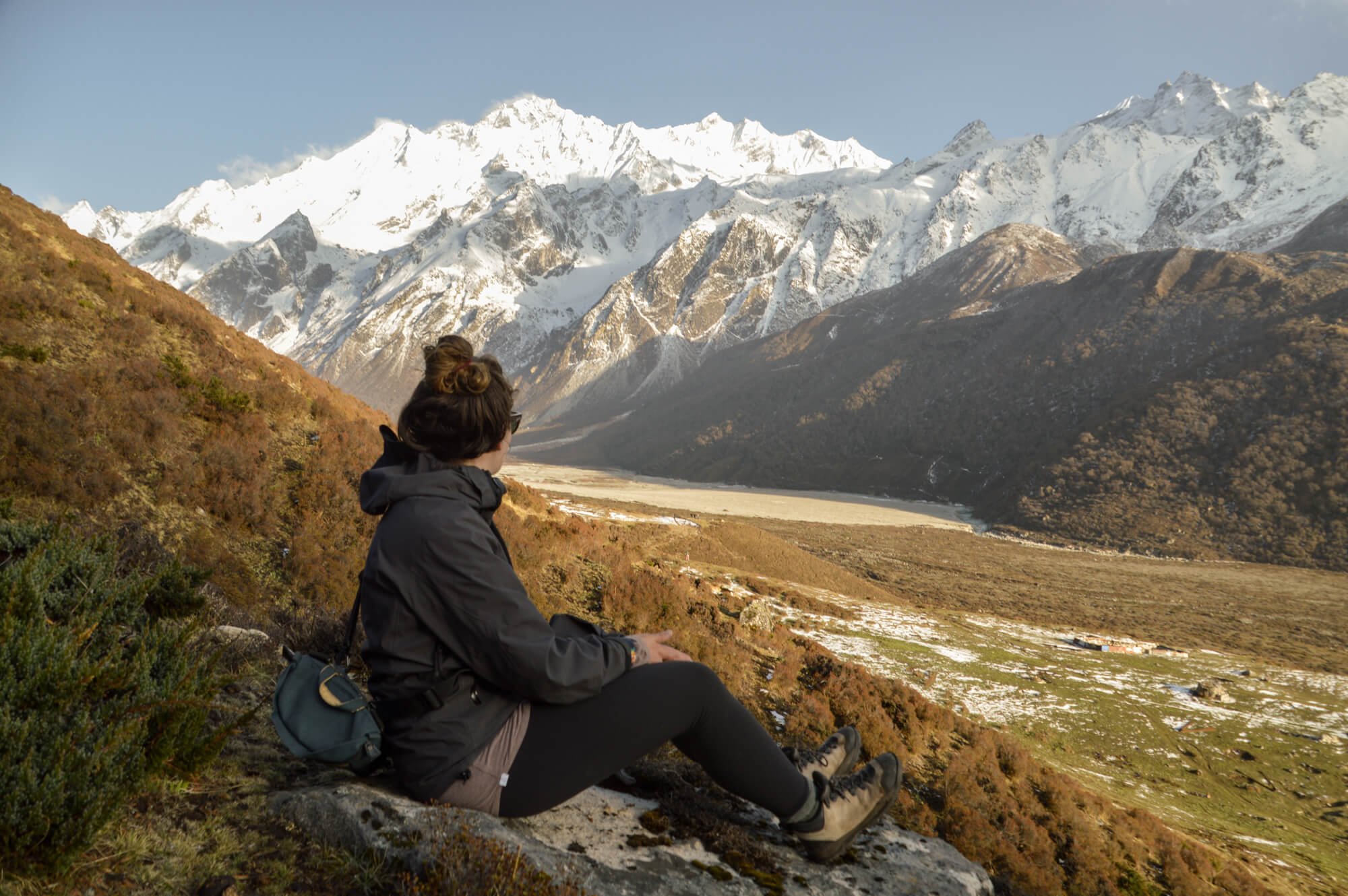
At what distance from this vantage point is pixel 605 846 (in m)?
2.73

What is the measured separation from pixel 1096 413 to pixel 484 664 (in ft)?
241

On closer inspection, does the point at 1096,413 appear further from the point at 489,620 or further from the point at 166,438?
the point at 489,620

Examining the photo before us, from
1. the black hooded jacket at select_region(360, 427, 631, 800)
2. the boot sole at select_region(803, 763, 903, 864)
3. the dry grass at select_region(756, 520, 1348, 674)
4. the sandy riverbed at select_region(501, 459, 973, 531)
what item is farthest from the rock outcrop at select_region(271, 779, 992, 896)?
the sandy riverbed at select_region(501, 459, 973, 531)

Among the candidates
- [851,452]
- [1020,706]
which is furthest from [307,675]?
[851,452]

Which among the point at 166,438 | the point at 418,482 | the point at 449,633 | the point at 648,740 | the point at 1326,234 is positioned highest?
the point at 1326,234

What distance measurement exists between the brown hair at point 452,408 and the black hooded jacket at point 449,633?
0.39 feet

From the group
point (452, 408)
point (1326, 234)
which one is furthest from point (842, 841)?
point (1326, 234)

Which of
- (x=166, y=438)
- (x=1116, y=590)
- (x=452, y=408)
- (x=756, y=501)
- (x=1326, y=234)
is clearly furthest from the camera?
(x=1326, y=234)

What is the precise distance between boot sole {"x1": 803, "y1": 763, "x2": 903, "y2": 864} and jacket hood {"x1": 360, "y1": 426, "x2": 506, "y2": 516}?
2.34 meters

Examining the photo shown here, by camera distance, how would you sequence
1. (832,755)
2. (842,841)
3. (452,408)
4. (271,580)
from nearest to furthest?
(452,408), (842,841), (832,755), (271,580)

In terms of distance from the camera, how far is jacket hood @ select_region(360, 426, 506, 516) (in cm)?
236

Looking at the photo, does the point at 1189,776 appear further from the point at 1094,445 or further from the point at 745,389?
the point at 745,389

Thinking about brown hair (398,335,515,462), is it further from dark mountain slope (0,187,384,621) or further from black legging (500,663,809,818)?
dark mountain slope (0,187,384,621)

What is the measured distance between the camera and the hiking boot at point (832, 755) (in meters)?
3.35
